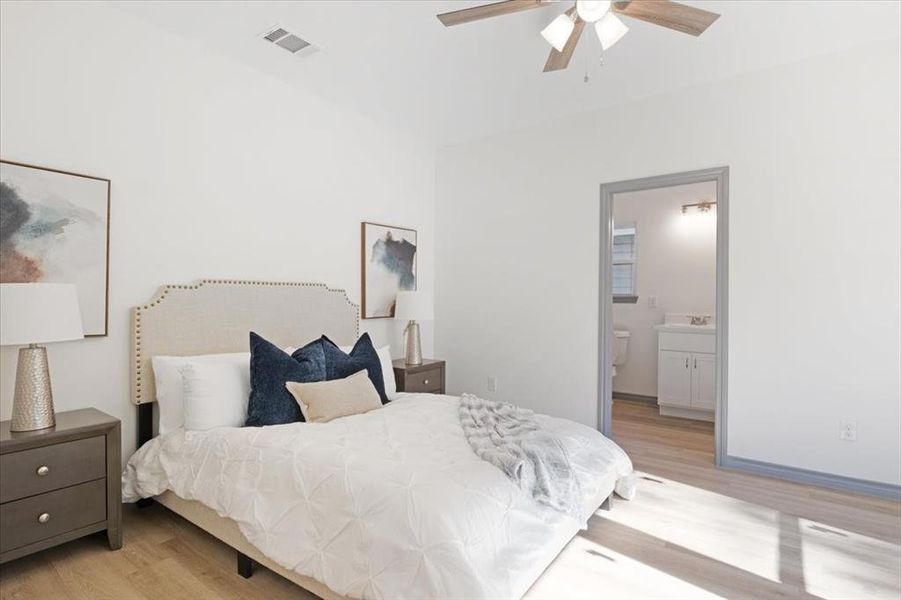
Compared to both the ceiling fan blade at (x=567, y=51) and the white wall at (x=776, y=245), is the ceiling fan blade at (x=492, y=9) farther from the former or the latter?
the white wall at (x=776, y=245)

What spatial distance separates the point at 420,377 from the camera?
13.1 feet

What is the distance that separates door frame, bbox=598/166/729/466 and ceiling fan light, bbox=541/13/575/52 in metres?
1.82

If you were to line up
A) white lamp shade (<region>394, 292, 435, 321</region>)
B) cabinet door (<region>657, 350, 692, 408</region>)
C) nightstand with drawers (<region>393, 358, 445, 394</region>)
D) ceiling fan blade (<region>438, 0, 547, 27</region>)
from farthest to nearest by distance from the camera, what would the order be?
cabinet door (<region>657, 350, 692, 408</region>) → white lamp shade (<region>394, 292, 435, 321</region>) → nightstand with drawers (<region>393, 358, 445, 394</region>) → ceiling fan blade (<region>438, 0, 547, 27</region>)

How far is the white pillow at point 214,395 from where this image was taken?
249 centimetres

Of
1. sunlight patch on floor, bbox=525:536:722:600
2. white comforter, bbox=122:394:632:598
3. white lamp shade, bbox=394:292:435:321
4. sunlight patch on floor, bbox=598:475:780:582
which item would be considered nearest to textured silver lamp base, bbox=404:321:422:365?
white lamp shade, bbox=394:292:435:321

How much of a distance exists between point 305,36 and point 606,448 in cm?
293

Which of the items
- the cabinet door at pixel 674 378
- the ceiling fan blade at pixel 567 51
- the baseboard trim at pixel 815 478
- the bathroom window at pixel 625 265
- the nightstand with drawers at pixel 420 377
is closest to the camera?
the ceiling fan blade at pixel 567 51

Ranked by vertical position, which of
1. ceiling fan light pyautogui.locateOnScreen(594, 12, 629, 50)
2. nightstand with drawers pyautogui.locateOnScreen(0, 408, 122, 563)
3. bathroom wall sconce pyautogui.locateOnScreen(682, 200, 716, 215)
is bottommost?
nightstand with drawers pyautogui.locateOnScreen(0, 408, 122, 563)

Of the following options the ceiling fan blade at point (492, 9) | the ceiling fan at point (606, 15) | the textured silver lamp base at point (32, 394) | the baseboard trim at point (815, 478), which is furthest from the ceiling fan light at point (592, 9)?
the baseboard trim at point (815, 478)

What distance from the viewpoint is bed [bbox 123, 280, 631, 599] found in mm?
1590

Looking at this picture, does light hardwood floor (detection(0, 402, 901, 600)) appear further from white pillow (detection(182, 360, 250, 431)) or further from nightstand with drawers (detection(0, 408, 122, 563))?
white pillow (detection(182, 360, 250, 431))

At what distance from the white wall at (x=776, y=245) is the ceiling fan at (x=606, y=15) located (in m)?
1.59

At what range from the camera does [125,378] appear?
2705 millimetres

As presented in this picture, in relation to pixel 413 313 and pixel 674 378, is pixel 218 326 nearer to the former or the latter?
pixel 413 313
